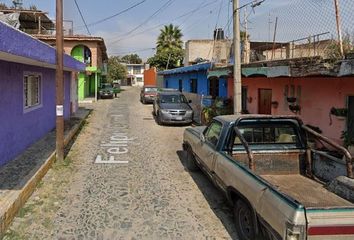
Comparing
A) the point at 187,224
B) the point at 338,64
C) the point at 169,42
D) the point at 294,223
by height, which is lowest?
the point at 187,224

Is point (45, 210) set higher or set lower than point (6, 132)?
lower

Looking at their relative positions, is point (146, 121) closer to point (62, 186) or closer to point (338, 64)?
point (62, 186)

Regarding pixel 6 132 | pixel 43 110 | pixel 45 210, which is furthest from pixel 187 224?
pixel 43 110

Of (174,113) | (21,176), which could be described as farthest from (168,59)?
(21,176)

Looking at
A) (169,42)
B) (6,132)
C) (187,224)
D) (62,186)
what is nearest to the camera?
(187,224)

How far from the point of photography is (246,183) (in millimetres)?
4566

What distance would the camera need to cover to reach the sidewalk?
5484 millimetres

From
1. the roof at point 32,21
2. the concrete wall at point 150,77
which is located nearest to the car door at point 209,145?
the roof at point 32,21

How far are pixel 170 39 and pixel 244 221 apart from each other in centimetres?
5494

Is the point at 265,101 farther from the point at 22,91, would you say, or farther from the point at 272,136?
the point at 22,91

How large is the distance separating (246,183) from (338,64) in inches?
150

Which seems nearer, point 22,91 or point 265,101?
point 22,91

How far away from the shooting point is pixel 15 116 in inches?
356

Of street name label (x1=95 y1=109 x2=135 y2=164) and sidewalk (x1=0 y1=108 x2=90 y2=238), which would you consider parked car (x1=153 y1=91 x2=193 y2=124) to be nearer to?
street name label (x1=95 y1=109 x2=135 y2=164)
